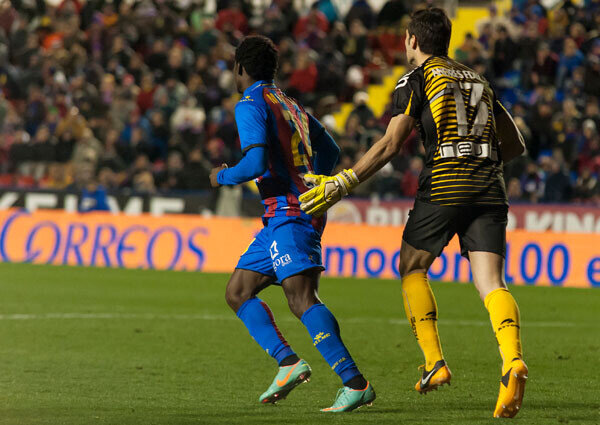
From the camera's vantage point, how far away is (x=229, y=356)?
911 centimetres

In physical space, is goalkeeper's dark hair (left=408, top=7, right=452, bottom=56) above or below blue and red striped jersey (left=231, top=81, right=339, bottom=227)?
above

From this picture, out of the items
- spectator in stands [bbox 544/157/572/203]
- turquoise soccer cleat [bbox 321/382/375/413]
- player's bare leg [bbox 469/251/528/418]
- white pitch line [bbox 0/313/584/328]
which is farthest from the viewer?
spectator in stands [bbox 544/157/572/203]

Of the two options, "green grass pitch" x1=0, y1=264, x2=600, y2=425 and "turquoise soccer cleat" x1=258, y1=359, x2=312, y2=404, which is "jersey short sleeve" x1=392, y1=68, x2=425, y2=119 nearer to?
"turquoise soccer cleat" x1=258, y1=359, x2=312, y2=404

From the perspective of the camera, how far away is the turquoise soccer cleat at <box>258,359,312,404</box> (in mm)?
6371

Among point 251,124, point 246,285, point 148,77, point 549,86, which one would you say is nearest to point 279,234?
point 246,285

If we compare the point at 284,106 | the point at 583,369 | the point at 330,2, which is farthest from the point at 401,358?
the point at 330,2

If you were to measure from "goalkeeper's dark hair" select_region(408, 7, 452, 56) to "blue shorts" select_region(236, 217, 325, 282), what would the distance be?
1.21 meters

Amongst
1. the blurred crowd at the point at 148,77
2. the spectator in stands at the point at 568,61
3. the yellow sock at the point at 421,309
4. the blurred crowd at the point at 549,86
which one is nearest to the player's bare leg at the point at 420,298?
the yellow sock at the point at 421,309

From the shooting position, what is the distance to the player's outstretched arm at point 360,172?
5.94 m

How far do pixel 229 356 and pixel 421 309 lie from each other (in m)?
3.05

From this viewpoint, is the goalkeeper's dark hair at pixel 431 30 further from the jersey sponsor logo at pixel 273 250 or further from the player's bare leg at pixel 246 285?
the player's bare leg at pixel 246 285

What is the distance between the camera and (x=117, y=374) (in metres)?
7.98

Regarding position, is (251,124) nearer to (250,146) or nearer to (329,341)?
(250,146)

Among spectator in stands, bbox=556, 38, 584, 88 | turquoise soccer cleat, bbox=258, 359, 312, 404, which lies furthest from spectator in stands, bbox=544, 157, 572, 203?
turquoise soccer cleat, bbox=258, 359, 312, 404
